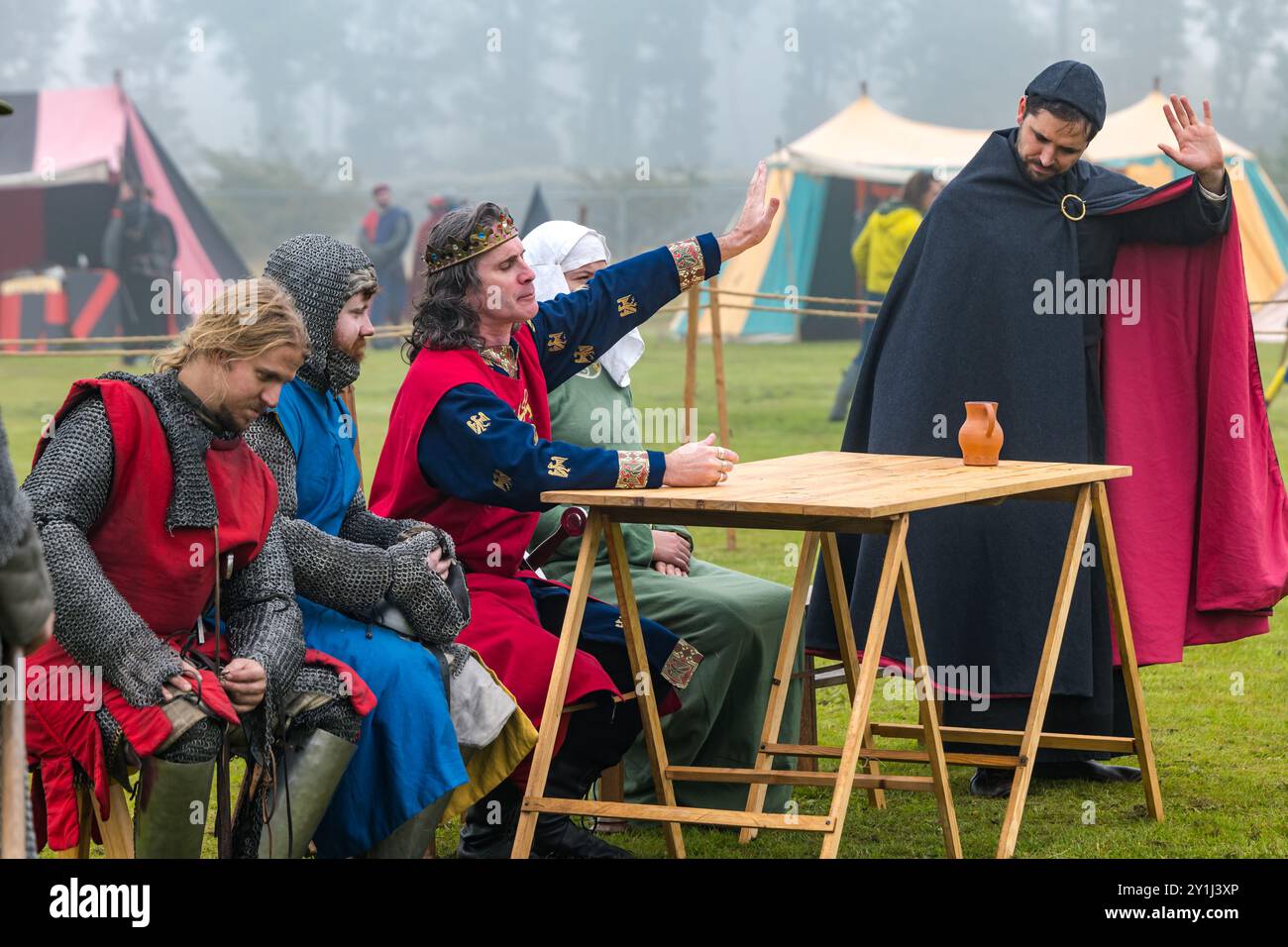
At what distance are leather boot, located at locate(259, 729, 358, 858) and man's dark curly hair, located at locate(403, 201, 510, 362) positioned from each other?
0.83 m

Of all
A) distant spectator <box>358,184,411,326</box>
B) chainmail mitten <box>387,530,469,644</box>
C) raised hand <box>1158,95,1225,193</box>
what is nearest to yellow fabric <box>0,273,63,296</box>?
distant spectator <box>358,184,411,326</box>

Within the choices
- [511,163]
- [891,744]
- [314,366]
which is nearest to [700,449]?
[314,366]

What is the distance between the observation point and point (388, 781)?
2.82 m

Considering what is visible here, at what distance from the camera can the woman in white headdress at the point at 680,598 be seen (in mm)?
3623

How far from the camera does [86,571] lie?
8.23ft

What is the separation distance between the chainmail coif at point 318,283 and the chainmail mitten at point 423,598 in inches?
14.4

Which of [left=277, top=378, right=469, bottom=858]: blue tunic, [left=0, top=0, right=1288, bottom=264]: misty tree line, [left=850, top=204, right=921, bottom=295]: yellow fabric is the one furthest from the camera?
[left=0, top=0, right=1288, bottom=264]: misty tree line

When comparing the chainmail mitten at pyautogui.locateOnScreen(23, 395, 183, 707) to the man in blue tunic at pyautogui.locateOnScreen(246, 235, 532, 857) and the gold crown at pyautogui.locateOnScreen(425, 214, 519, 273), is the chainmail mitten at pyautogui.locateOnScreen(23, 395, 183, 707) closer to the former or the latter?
the man in blue tunic at pyautogui.locateOnScreen(246, 235, 532, 857)

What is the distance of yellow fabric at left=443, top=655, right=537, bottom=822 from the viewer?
3.02m

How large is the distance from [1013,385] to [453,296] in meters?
1.33

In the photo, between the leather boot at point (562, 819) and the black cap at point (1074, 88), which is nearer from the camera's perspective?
the leather boot at point (562, 819)

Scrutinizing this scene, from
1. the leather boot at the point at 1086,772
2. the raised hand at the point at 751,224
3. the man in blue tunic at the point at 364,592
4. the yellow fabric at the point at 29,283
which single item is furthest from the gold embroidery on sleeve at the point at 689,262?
the yellow fabric at the point at 29,283

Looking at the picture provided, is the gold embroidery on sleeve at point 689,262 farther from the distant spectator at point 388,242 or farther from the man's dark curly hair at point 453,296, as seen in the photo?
the distant spectator at point 388,242

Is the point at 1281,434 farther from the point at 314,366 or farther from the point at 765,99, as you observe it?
the point at 765,99
